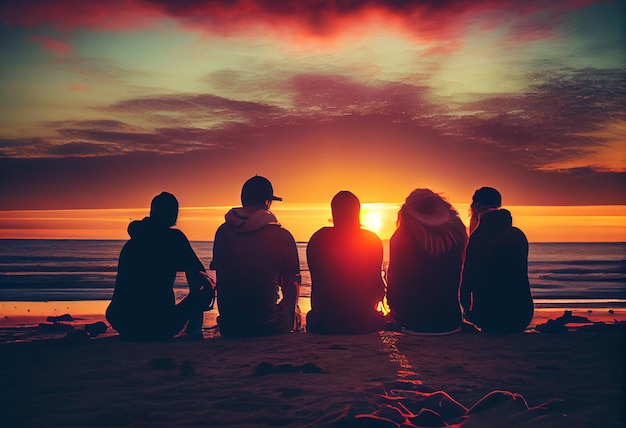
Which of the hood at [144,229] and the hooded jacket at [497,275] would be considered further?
the hooded jacket at [497,275]

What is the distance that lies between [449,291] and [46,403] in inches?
169

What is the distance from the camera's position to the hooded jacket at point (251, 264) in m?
6.90

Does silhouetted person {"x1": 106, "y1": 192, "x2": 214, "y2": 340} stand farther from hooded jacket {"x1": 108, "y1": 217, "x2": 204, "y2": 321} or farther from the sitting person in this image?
the sitting person

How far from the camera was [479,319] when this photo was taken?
23.9 feet

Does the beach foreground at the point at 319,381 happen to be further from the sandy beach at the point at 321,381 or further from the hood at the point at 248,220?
the hood at the point at 248,220

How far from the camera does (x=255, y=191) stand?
23.0 feet

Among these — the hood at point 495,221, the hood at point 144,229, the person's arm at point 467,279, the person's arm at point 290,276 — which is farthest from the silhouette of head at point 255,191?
the hood at point 495,221

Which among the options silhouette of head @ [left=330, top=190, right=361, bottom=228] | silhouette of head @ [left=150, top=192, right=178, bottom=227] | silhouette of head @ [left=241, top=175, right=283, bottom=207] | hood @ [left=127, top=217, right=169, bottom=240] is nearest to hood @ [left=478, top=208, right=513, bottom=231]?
silhouette of head @ [left=330, top=190, right=361, bottom=228]

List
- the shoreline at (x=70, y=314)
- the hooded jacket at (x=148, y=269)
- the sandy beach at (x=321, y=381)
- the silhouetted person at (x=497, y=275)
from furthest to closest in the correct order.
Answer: the shoreline at (x=70, y=314) → the silhouetted person at (x=497, y=275) → the hooded jacket at (x=148, y=269) → the sandy beach at (x=321, y=381)

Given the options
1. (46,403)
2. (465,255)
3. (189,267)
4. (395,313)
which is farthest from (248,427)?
(465,255)

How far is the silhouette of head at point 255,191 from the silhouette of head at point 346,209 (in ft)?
2.52

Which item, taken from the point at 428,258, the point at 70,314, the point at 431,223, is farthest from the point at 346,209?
the point at 70,314

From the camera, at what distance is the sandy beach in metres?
4.27

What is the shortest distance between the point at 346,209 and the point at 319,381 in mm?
2309
